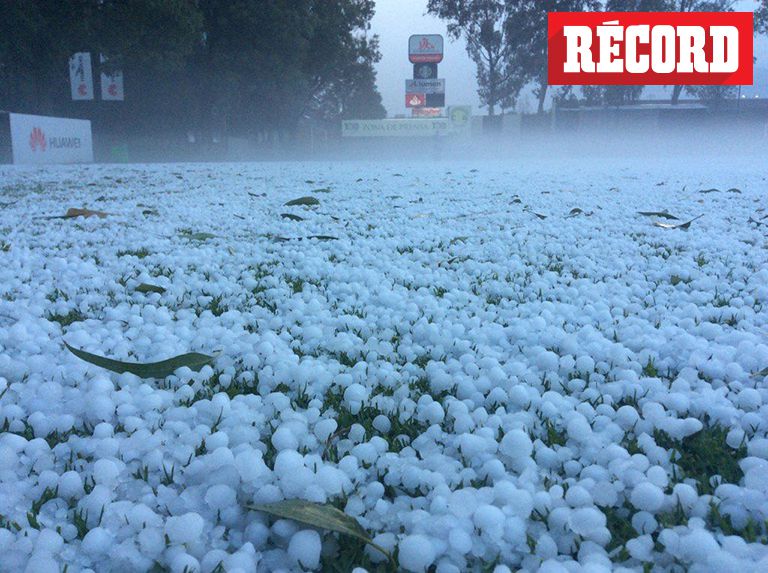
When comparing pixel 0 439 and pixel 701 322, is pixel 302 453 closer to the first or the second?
pixel 0 439

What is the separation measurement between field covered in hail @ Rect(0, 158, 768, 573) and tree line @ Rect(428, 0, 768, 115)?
1283 inches

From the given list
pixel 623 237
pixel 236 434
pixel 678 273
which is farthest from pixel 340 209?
pixel 236 434

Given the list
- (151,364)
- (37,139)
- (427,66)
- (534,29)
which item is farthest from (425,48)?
(151,364)

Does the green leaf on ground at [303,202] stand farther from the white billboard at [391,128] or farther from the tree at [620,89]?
the tree at [620,89]

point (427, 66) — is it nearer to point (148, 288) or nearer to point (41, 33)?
point (41, 33)

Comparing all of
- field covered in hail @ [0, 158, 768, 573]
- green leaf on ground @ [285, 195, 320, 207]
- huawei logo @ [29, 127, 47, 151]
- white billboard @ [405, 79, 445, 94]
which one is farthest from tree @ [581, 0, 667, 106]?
field covered in hail @ [0, 158, 768, 573]

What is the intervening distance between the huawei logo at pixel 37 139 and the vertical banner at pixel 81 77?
1260 centimetres

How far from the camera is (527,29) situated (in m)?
33.2

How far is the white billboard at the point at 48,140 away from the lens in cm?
1408

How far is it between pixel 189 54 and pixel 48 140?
20.3 ft

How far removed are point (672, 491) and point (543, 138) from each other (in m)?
33.0

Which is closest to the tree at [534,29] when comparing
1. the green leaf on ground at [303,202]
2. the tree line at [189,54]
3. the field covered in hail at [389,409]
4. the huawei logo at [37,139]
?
the tree line at [189,54]

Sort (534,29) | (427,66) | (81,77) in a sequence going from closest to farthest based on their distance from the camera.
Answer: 1. (81,77)
2. (427,66)
3. (534,29)

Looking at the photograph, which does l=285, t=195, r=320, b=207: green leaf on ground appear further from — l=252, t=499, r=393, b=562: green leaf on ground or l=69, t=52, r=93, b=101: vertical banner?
l=69, t=52, r=93, b=101: vertical banner
